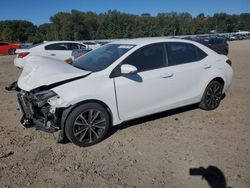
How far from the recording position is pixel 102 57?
5.26 meters

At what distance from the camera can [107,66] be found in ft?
15.6

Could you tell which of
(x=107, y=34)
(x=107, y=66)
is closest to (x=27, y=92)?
(x=107, y=66)

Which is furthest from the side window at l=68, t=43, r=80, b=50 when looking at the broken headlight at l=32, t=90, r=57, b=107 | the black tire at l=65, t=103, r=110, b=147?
the black tire at l=65, t=103, r=110, b=147

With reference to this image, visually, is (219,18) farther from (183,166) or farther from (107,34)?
(183,166)

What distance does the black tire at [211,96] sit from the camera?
6.09 meters

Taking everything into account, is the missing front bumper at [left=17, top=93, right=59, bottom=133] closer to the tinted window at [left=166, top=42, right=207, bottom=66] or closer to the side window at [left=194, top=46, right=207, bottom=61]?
the tinted window at [left=166, top=42, right=207, bottom=66]

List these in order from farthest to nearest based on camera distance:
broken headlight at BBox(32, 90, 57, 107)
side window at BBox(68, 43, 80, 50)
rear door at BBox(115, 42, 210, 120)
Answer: side window at BBox(68, 43, 80, 50), rear door at BBox(115, 42, 210, 120), broken headlight at BBox(32, 90, 57, 107)

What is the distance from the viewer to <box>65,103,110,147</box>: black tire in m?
4.38

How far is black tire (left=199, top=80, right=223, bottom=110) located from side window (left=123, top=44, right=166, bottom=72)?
4.68ft

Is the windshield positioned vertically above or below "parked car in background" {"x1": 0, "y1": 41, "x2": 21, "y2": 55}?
above

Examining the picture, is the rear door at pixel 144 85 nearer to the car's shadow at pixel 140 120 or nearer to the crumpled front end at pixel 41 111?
the car's shadow at pixel 140 120

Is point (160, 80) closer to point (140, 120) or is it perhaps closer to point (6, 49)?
point (140, 120)

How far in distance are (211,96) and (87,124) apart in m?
3.04

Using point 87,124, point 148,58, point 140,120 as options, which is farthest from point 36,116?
point 148,58
